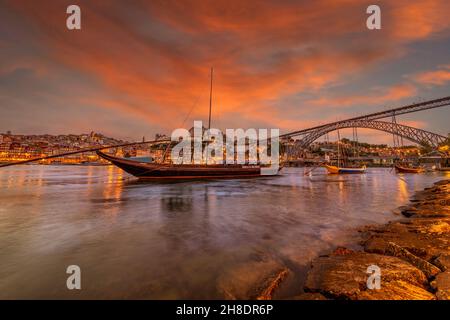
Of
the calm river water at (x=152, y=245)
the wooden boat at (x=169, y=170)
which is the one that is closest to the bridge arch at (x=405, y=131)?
the wooden boat at (x=169, y=170)

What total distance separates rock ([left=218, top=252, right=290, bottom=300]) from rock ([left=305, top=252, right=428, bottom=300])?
540mm

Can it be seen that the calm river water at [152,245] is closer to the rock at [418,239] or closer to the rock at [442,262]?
the rock at [418,239]

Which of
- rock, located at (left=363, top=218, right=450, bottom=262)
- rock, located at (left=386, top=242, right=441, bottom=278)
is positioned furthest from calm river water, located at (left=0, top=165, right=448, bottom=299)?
rock, located at (left=386, top=242, right=441, bottom=278)

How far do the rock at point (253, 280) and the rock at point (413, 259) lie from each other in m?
2.10

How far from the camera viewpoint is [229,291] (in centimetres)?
323

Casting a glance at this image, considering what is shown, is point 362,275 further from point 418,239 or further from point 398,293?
point 418,239

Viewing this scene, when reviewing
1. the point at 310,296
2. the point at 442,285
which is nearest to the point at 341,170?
the point at 442,285

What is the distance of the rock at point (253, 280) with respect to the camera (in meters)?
3.12

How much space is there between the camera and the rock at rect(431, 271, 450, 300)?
262 cm

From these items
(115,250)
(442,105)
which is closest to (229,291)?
(115,250)

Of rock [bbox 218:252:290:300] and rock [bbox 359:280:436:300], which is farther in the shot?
rock [bbox 218:252:290:300]

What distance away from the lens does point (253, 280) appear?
3.54m

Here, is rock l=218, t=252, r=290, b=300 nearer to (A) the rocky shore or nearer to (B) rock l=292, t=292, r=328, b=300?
(A) the rocky shore

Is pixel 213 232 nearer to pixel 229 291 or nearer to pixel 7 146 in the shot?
pixel 229 291
